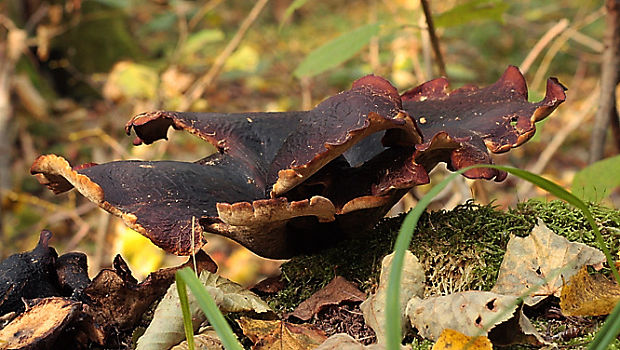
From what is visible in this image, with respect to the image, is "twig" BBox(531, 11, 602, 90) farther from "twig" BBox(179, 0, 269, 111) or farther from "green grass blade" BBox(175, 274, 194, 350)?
"green grass blade" BBox(175, 274, 194, 350)

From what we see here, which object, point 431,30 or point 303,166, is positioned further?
point 431,30

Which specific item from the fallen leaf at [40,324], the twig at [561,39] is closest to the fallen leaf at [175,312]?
the fallen leaf at [40,324]

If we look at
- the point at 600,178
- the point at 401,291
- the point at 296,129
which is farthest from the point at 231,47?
the point at 401,291

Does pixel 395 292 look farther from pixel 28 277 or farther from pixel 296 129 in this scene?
pixel 28 277

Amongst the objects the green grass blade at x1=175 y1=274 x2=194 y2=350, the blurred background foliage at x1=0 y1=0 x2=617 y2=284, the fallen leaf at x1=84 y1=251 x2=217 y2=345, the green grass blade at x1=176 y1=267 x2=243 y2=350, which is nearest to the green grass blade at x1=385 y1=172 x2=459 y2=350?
the green grass blade at x1=176 y1=267 x2=243 y2=350

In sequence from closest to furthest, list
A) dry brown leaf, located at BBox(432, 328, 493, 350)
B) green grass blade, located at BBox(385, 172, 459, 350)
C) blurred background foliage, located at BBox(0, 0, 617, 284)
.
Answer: green grass blade, located at BBox(385, 172, 459, 350) < dry brown leaf, located at BBox(432, 328, 493, 350) < blurred background foliage, located at BBox(0, 0, 617, 284)

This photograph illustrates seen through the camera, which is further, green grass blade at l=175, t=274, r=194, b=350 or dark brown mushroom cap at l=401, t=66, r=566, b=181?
dark brown mushroom cap at l=401, t=66, r=566, b=181

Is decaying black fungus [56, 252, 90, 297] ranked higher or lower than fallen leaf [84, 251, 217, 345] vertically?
higher
